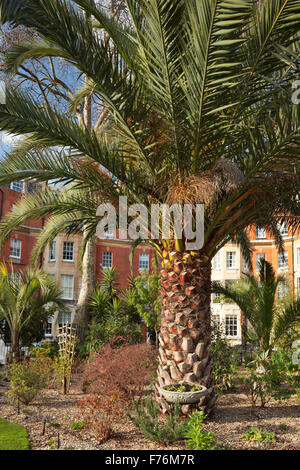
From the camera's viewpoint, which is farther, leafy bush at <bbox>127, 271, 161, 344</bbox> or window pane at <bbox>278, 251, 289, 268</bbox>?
leafy bush at <bbox>127, 271, 161, 344</bbox>

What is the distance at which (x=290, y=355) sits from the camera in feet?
27.5

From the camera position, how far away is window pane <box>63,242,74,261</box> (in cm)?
3127

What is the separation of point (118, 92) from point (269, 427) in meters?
5.53

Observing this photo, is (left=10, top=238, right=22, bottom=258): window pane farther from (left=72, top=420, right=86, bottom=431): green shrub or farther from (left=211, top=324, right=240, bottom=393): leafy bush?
(left=72, top=420, right=86, bottom=431): green shrub

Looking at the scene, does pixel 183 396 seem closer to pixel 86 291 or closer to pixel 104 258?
pixel 86 291

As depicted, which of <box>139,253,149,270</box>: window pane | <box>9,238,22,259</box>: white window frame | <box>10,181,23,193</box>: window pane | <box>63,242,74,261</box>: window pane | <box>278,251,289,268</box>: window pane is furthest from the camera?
<box>139,253,149,270</box>: window pane

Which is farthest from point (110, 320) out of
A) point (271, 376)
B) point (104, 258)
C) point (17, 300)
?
point (104, 258)

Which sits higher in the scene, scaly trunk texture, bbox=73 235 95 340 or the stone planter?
scaly trunk texture, bbox=73 235 95 340

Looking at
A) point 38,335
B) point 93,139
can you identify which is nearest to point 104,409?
point 93,139

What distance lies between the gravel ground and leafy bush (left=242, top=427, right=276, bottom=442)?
0.08 metres

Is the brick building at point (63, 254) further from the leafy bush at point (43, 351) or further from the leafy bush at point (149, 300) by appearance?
the leafy bush at point (43, 351)

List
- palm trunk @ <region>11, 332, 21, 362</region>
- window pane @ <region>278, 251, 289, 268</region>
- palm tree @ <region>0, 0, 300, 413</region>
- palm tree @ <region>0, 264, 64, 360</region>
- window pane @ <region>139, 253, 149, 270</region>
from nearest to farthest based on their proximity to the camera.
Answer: palm tree @ <region>0, 0, 300, 413</region> < palm tree @ <region>0, 264, 64, 360</region> < palm trunk @ <region>11, 332, 21, 362</region> < window pane @ <region>278, 251, 289, 268</region> < window pane @ <region>139, 253, 149, 270</region>

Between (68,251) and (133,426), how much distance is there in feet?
83.9

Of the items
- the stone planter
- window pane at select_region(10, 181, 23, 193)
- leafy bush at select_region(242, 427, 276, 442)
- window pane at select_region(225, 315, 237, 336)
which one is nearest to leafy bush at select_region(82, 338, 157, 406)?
the stone planter
